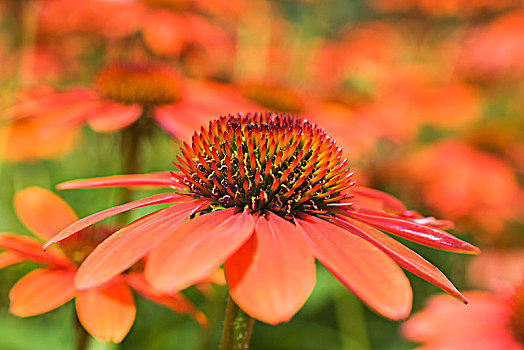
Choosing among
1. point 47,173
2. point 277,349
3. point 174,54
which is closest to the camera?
point 277,349

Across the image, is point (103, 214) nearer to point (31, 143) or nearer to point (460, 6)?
point (31, 143)

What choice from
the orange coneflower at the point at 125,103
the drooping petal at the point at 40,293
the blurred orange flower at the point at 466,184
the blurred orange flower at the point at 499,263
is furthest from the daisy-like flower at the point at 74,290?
the blurred orange flower at the point at 499,263

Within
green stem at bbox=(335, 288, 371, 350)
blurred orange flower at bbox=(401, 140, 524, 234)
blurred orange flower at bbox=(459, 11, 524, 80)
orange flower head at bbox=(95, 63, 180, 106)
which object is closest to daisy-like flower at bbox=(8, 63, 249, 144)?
orange flower head at bbox=(95, 63, 180, 106)

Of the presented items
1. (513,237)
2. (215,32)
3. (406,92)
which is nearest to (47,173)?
(215,32)

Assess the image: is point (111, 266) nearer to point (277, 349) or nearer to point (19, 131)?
point (277, 349)

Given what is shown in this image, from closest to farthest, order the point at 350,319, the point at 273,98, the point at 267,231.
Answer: the point at 267,231 < the point at 350,319 < the point at 273,98

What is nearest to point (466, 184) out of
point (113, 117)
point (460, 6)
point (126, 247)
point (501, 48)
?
point (501, 48)

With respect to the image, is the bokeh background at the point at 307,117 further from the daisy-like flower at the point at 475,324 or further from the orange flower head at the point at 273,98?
the daisy-like flower at the point at 475,324
